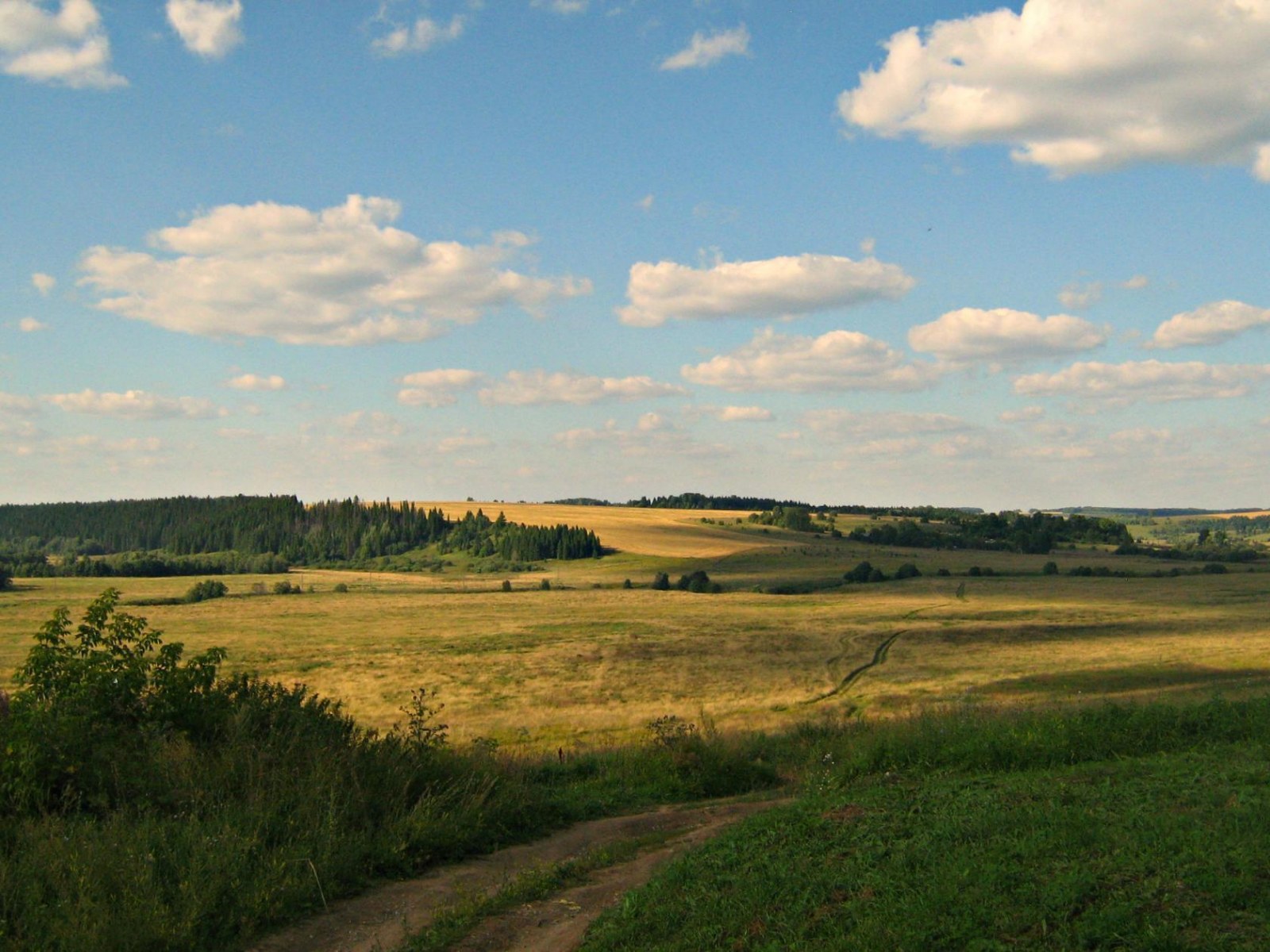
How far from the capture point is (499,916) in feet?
26.6

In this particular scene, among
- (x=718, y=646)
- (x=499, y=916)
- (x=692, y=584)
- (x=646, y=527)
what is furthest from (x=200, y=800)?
(x=646, y=527)

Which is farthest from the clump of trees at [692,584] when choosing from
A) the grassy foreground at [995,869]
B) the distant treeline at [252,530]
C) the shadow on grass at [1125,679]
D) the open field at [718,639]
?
the grassy foreground at [995,869]

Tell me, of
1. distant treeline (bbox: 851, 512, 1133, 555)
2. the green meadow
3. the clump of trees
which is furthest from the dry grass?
distant treeline (bbox: 851, 512, 1133, 555)

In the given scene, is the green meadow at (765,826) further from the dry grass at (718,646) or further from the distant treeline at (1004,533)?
the distant treeline at (1004,533)

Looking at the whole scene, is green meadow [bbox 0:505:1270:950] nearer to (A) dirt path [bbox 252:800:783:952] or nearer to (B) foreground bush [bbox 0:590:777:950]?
(B) foreground bush [bbox 0:590:777:950]

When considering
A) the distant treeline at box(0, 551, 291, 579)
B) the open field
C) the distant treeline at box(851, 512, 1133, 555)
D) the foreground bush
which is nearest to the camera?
the foreground bush

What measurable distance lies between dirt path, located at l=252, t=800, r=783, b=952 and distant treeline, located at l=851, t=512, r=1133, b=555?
138792 millimetres

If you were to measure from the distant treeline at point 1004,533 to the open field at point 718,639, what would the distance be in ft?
68.4

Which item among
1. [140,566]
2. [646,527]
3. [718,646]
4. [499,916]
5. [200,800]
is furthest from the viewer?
[646,527]

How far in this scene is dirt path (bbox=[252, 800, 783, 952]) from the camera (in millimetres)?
7629

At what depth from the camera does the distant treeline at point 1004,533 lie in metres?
143

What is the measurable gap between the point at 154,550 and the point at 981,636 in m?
152

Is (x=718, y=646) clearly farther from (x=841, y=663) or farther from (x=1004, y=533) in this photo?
(x=1004, y=533)

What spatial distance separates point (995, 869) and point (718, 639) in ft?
177
